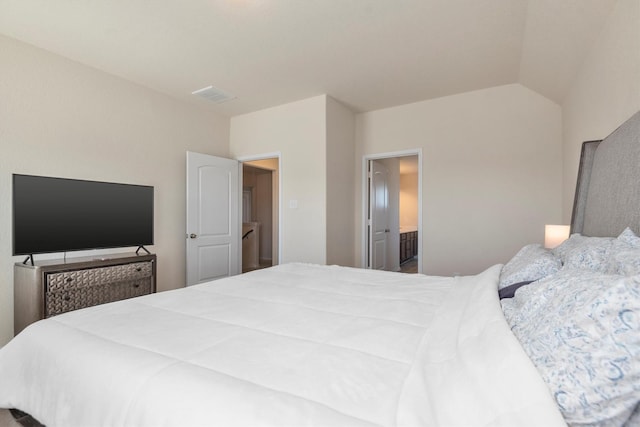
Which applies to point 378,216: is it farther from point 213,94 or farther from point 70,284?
point 70,284

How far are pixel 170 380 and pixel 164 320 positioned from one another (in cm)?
53

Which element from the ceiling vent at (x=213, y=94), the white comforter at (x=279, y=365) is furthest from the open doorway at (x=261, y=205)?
the white comforter at (x=279, y=365)

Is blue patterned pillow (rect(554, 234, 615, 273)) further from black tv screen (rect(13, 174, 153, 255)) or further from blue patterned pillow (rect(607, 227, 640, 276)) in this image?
black tv screen (rect(13, 174, 153, 255))

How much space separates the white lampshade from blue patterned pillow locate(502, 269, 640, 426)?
2338 mm

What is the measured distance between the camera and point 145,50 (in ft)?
9.53

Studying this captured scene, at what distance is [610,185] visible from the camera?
1.72 metres

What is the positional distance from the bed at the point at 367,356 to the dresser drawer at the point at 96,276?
154 cm

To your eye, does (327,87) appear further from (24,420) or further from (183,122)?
(24,420)

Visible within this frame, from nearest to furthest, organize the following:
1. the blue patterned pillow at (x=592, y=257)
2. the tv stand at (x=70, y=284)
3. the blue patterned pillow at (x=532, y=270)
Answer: the blue patterned pillow at (x=592, y=257)
the blue patterned pillow at (x=532, y=270)
the tv stand at (x=70, y=284)

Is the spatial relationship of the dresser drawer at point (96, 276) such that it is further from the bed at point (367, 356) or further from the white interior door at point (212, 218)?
the bed at point (367, 356)

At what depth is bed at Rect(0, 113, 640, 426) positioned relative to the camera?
633 millimetres

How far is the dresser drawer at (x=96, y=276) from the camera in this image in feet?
8.44

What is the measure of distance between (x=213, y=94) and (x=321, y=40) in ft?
5.85

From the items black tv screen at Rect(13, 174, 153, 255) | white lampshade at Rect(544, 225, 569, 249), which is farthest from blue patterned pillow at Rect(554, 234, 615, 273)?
black tv screen at Rect(13, 174, 153, 255)
